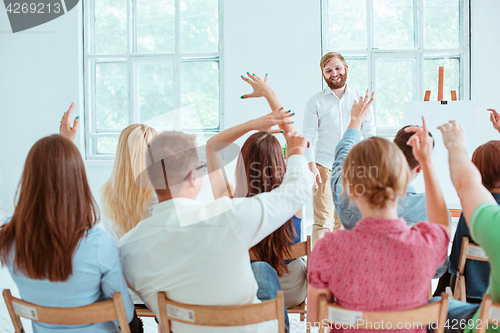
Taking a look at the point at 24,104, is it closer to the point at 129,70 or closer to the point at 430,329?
the point at 129,70

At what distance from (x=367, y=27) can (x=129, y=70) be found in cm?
307

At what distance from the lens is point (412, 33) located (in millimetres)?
4816

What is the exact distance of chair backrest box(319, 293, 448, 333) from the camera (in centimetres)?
101

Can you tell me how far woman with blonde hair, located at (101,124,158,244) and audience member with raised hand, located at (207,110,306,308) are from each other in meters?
0.30

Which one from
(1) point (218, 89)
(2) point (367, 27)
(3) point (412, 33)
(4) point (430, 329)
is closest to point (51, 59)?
(1) point (218, 89)

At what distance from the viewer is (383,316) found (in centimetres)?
100

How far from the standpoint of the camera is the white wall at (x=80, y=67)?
4.73 metres

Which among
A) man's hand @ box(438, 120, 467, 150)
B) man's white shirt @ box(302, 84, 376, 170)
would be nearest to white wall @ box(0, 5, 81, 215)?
man's white shirt @ box(302, 84, 376, 170)

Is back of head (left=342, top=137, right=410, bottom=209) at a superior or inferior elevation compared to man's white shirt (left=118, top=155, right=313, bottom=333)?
superior

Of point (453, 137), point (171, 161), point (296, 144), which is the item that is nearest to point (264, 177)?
point (296, 144)

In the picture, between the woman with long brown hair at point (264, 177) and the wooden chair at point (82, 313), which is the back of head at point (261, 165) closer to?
the woman with long brown hair at point (264, 177)

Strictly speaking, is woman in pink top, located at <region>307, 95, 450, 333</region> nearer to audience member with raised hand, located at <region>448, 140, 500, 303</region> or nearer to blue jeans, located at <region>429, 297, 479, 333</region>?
blue jeans, located at <region>429, 297, 479, 333</region>

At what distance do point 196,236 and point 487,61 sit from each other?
4.73 metres

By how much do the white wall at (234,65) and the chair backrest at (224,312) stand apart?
3.90 metres
